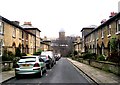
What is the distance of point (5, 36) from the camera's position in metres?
35.3

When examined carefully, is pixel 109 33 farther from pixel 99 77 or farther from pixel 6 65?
pixel 99 77

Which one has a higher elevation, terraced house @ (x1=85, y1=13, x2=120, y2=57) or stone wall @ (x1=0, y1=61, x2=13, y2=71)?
terraced house @ (x1=85, y1=13, x2=120, y2=57)

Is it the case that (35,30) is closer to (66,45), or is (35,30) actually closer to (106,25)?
(106,25)

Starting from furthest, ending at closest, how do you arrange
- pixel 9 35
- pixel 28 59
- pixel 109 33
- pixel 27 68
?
1. pixel 9 35
2. pixel 109 33
3. pixel 28 59
4. pixel 27 68

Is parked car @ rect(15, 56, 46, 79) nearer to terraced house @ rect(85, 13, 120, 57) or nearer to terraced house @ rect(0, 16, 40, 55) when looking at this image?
terraced house @ rect(85, 13, 120, 57)

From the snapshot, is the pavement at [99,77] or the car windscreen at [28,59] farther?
the car windscreen at [28,59]

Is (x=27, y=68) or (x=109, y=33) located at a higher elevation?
(x=109, y=33)

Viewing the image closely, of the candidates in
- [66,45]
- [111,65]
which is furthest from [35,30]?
[66,45]

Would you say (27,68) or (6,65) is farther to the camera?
(6,65)

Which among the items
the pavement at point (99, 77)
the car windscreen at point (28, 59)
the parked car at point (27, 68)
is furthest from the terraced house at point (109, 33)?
the parked car at point (27, 68)

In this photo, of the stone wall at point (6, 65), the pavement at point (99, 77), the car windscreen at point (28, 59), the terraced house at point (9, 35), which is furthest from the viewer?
the terraced house at point (9, 35)

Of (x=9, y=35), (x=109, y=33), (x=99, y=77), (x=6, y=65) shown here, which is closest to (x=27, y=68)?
(x=99, y=77)

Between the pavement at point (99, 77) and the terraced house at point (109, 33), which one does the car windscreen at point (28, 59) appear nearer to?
the pavement at point (99, 77)

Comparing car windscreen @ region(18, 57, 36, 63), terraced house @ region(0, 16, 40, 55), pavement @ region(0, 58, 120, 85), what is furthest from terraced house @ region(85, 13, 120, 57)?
terraced house @ region(0, 16, 40, 55)
